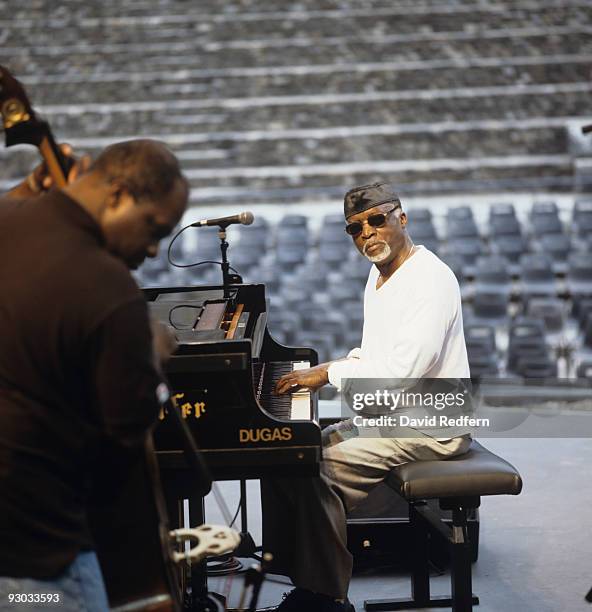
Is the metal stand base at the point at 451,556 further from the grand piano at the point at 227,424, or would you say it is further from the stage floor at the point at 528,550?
the grand piano at the point at 227,424

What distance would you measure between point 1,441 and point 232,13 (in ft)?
57.5

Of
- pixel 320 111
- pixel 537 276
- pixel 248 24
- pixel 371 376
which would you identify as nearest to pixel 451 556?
pixel 371 376

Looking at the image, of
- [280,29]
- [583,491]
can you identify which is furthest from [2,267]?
[280,29]

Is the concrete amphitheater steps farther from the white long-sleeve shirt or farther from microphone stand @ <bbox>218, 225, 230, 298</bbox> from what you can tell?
the white long-sleeve shirt

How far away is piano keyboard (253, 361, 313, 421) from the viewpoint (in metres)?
2.77

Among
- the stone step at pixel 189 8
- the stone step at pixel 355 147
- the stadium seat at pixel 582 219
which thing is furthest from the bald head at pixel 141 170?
the stone step at pixel 189 8

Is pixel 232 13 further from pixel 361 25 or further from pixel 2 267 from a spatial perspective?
pixel 2 267

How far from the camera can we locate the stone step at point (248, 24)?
17859 millimetres

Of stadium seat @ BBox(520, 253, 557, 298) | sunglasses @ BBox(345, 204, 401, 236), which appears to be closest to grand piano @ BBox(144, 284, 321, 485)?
sunglasses @ BBox(345, 204, 401, 236)

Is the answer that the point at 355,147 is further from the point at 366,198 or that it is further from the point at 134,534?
the point at 134,534

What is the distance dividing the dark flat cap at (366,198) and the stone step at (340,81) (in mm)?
14787

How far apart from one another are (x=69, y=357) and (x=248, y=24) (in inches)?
684

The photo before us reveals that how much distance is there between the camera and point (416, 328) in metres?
2.79

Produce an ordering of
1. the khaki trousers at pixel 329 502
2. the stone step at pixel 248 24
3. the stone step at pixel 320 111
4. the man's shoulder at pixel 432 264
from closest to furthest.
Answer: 1. the khaki trousers at pixel 329 502
2. the man's shoulder at pixel 432 264
3. the stone step at pixel 320 111
4. the stone step at pixel 248 24
